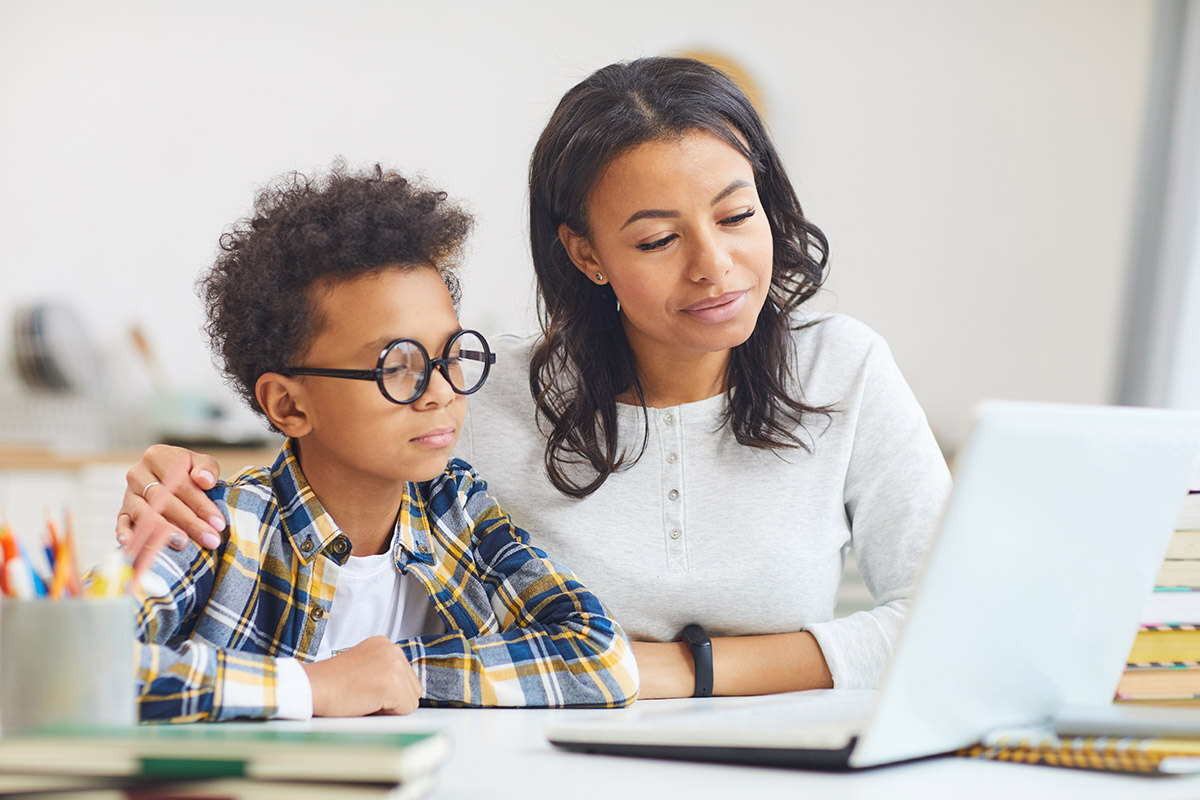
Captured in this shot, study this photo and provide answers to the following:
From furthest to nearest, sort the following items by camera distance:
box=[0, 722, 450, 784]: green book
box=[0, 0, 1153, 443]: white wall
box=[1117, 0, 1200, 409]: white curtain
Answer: box=[0, 0, 1153, 443]: white wall
box=[1117, 0, 1200, 409]: white curtain
box=[0, 722, 450, 784]: green book

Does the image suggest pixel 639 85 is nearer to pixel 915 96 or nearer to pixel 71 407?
pixel 915 96

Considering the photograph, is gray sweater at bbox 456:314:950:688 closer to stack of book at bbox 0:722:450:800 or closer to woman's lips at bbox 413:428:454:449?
woman's lips at bbox 413:428:454:449

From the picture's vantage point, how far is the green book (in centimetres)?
57

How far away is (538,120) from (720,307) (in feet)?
7.52

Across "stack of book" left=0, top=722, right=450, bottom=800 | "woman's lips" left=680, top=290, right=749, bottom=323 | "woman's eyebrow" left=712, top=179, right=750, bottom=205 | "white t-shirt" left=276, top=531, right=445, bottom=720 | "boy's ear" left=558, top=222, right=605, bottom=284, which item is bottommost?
"white t-shirt" left=276, top=531, right=445, bottom=720

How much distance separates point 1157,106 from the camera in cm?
A: 332

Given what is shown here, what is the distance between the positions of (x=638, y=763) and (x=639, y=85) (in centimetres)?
84

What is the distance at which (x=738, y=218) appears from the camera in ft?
4.09

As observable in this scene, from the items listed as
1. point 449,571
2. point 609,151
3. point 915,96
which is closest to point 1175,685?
point 449,571

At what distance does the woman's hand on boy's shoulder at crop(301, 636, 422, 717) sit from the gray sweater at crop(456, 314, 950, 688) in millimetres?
422

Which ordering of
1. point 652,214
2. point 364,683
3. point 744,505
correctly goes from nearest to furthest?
point 364,683, point 652,214, point 744,505

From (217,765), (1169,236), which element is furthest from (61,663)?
(1169,236)

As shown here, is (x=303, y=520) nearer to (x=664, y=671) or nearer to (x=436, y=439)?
(x=436, y=439)

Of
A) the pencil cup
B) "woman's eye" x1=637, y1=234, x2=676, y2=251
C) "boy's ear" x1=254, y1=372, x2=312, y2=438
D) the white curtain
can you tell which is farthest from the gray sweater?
the white curtain
